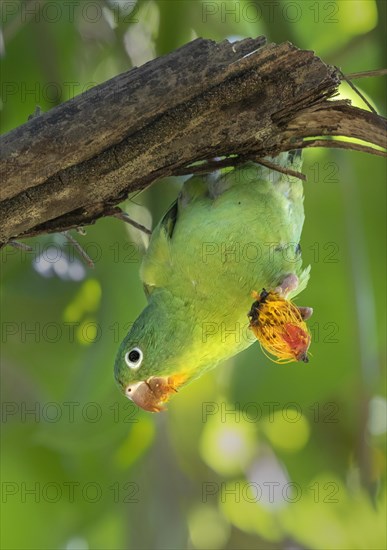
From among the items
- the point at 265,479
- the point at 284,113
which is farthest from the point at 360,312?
the point at 265,479

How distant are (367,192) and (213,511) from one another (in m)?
2.97

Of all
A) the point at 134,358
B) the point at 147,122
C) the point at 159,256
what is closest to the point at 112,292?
the point at 159,256

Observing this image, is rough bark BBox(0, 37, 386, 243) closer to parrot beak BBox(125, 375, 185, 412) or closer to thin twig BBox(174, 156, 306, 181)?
thin twig BBox(174, 156, 306, 181)

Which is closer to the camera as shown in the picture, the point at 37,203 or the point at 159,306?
the point at 37,203

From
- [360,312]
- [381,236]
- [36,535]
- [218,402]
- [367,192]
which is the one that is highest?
[367,192]

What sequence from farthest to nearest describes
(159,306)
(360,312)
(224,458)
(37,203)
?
(224,458) < (360,312) < (159,306) < (37,203)

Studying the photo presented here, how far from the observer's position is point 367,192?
427cm

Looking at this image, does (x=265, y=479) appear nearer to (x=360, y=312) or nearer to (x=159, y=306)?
(x=360, y=312)

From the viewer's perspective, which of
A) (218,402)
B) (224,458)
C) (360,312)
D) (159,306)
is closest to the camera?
(159,306)

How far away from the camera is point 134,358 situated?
9.95ft

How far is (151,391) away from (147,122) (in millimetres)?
1196

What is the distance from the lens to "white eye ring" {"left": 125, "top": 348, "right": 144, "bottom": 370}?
9.91 ft

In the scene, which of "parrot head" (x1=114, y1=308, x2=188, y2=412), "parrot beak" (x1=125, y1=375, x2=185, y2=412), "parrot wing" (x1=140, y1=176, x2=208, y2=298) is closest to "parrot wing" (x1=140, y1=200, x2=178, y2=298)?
"parrot wing" (x1=140, y1=176, x2=208, y2=298)

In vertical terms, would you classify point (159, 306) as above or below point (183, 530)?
above
